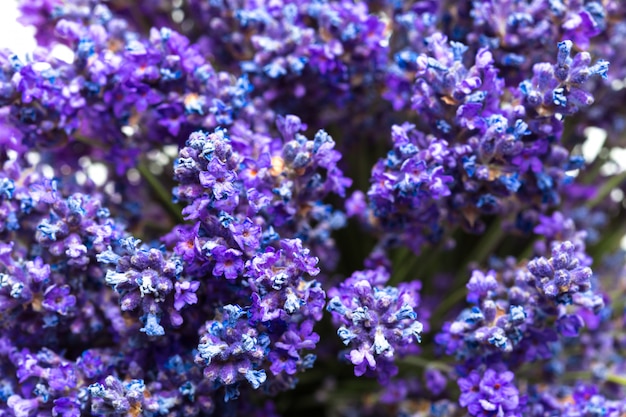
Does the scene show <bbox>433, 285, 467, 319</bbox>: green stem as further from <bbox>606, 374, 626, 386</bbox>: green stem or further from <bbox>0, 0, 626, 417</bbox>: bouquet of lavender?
<bbox>606, 374, 626, 386</bbox>: green stem

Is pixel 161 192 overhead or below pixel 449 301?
below

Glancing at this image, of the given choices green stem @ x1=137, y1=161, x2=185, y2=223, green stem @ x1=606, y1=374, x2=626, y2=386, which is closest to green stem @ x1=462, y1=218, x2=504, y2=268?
green stem @ x1=606, y1=374, x2=626, y2=386

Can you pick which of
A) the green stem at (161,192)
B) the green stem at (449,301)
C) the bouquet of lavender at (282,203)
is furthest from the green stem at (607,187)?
the green stem at (161,192)

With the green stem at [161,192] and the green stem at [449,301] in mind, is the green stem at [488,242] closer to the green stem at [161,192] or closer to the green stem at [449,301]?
the green stem at [449,301]

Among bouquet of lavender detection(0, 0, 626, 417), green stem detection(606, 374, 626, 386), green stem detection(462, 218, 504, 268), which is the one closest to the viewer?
bouquet of lavender detection(0, 0, 626, 417)

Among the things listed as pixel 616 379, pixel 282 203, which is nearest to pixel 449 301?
pixel 616 379

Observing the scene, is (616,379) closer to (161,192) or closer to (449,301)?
(449,301)

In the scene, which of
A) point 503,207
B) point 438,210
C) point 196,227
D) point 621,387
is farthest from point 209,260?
point 621,387
